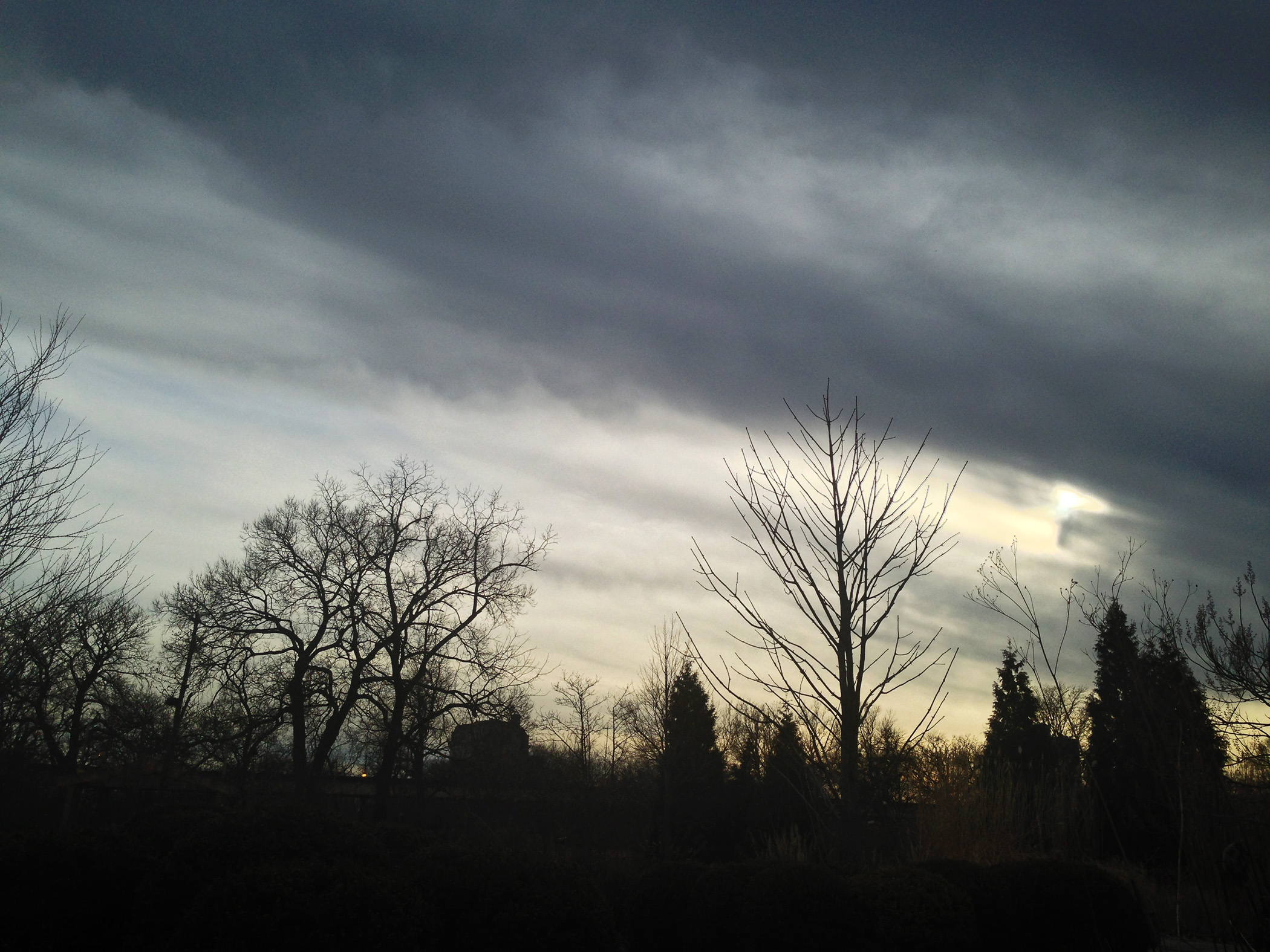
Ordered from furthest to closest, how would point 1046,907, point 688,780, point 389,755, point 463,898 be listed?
point 688,780, point 389,755, point 1046,907, point 463,898

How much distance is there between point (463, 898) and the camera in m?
8.12

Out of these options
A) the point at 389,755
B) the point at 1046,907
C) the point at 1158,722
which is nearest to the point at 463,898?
the point at 1158,722

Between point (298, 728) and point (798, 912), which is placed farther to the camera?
point (298, 728)

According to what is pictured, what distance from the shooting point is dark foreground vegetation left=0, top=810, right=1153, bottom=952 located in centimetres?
667

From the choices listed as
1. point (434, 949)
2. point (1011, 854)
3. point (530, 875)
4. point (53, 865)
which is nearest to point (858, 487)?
point (530, 875)

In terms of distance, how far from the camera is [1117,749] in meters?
25.7

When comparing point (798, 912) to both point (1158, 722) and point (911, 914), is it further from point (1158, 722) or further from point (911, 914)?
point (1158, 722)

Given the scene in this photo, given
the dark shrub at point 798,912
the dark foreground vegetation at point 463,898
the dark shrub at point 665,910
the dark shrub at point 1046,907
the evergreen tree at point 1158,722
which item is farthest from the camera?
the dark shrub at point 1046,907

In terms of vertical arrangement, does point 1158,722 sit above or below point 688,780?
above

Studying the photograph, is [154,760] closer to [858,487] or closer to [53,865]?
[53,865]

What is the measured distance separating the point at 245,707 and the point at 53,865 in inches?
848

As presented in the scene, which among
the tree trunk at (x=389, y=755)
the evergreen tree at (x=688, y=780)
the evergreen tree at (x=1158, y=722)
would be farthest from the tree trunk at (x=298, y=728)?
the evergreen tree at (x=1158, y=722)

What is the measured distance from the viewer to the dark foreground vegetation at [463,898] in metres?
6.67

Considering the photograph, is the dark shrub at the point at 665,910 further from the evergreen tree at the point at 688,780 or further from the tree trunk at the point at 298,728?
the tree trunk at the point at 298,728
